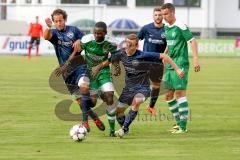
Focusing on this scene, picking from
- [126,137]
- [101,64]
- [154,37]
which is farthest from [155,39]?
[126,137]

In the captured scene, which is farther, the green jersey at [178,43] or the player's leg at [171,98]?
the player's leg at [171,98]

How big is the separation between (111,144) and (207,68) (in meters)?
26.1

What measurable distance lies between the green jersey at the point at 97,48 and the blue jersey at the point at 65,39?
1.95ft

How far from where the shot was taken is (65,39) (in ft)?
50.6

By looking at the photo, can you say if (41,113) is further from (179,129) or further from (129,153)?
(129,153)

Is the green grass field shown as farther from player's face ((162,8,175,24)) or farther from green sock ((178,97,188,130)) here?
player's face ((162,8,175,24))

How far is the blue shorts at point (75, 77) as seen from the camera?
15.3m

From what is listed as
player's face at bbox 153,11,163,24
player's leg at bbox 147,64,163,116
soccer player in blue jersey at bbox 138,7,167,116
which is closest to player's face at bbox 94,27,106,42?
player's leg at bbox 147,64,163,116

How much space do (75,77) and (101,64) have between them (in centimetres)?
96

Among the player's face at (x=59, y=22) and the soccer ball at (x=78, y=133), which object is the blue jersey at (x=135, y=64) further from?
the soccer ball at (x=78, y=133)

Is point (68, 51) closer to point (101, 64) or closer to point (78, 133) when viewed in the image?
point (101, 64)

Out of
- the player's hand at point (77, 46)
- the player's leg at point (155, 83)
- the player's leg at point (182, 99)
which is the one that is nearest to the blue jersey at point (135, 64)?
the player's leg at point (182, 99)

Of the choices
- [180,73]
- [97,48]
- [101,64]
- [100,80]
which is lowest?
[100,80]

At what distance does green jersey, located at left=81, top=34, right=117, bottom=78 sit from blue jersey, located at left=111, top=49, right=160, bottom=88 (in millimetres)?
181
